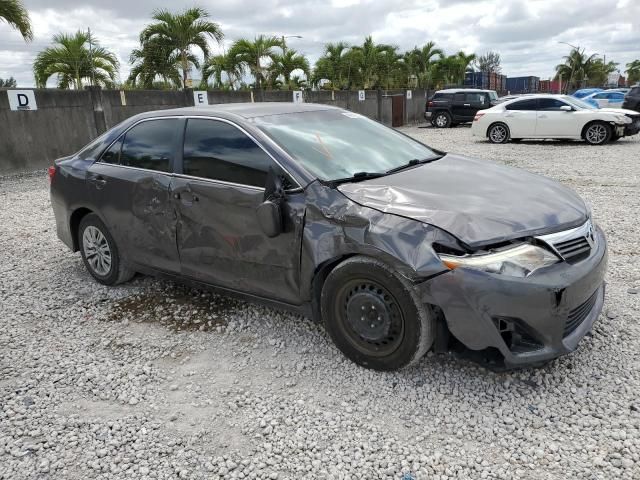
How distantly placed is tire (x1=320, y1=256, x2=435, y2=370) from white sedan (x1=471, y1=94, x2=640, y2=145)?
13675mm

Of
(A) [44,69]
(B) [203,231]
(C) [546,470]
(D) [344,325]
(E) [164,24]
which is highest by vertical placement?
(E) [164,24]

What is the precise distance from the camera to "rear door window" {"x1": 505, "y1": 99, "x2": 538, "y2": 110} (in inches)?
588

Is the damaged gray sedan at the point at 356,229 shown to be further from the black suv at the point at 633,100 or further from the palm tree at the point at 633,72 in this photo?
the palm tree at the point at 633,72

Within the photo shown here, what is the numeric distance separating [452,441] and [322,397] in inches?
29.5

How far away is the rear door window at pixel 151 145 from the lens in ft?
12.8

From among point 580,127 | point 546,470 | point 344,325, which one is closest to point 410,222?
point 344,325

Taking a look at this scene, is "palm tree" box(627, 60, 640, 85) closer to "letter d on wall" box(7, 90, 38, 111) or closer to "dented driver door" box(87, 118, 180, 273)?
"letter d on wall" box(7, 90, 38, 111)

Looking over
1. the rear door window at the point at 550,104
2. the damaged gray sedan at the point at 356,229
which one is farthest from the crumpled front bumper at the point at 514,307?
the rear door window at the point at 550,104

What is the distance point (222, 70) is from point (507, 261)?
23.7 m

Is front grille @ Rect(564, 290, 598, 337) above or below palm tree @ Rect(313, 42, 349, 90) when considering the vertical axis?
below

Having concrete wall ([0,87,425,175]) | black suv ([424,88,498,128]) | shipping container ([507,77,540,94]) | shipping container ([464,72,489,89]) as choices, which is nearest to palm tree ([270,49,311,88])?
black suv ([424,88,498,128])

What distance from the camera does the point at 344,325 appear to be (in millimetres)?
3078

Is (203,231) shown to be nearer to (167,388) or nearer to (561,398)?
(167,388)

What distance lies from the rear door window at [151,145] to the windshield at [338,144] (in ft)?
2.49
